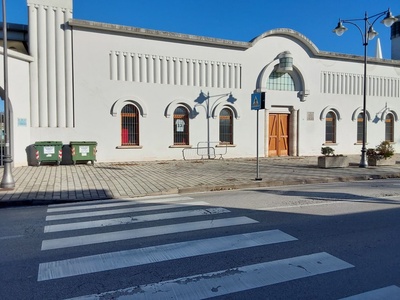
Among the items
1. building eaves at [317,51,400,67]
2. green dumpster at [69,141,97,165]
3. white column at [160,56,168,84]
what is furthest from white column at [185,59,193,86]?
building eaves at [317,51,400,67]

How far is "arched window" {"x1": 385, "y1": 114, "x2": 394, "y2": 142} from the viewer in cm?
2405

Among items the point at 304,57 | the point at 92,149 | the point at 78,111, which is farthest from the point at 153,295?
the point at 304,57

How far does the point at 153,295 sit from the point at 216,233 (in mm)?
2106

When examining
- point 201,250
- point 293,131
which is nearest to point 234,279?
point 201,250

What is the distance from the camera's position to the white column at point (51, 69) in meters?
15.3

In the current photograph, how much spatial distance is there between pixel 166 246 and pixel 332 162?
40.4ft

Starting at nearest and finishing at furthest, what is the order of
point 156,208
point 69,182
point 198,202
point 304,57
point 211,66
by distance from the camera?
point 156,208
point 198,202
point 69,182
point 211,66
point 304,57

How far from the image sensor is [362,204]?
24.5 feet

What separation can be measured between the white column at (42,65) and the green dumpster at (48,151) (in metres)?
1.24

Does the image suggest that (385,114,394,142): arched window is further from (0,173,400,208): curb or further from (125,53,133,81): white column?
(125,53,133,81): white column

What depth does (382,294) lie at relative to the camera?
326cm

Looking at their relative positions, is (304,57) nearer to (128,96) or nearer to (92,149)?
(128,96)

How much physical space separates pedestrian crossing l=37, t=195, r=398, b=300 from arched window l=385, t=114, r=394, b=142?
72.1ft

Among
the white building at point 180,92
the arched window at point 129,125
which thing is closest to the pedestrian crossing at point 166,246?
the white building at point 180,92
